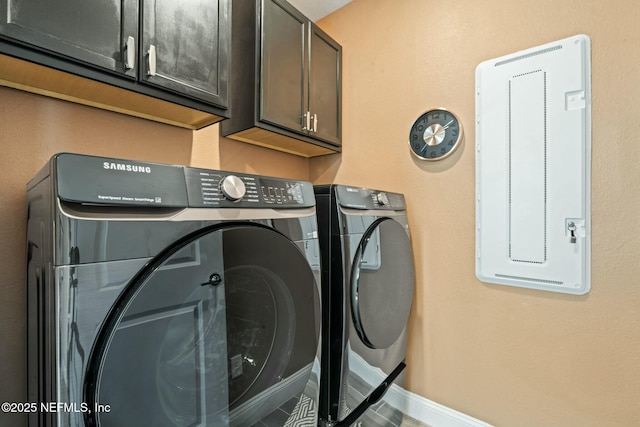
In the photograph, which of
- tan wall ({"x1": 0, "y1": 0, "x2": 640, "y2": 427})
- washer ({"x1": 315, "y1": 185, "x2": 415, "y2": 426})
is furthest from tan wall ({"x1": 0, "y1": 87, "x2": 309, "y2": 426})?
washer ({"x1": 315, "y1": 185, "x2": 415, "y2": 426})

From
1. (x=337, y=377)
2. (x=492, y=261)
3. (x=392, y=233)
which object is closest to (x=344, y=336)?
(x=337, y=377)

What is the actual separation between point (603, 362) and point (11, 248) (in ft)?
8.00

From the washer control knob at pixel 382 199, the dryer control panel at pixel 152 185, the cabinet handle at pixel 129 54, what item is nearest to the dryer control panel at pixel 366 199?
the washer control knob at pixel 382 199

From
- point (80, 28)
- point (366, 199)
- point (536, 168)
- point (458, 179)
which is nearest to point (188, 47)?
point (80, 28)

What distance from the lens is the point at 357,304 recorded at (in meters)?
1.23

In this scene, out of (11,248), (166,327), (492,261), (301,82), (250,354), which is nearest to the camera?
(166,327)

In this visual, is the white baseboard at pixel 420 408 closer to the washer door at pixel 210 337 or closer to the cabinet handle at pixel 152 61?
the washer door at pixel 210 337

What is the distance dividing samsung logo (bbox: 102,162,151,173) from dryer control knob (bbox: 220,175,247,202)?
19 cm

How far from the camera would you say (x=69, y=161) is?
0.58m

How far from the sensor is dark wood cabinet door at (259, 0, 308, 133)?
5.11 ft

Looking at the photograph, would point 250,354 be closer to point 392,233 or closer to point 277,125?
point 392,233

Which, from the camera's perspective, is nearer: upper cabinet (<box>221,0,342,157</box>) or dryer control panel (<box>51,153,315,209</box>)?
dryer control panel (<box>51,153,315,209</box>)

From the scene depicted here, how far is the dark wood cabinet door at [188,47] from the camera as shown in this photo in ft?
3.51

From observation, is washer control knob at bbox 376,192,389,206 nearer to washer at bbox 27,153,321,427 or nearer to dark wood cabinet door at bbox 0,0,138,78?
washer at bbox 27,153,321,427
